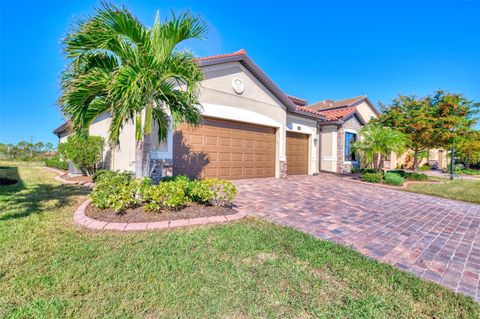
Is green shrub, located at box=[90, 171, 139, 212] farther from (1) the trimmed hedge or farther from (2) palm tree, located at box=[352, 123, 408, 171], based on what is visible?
(2) palm tree, located at box=[352, 123, 408, 171]

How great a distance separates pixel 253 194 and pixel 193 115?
11.1 ft

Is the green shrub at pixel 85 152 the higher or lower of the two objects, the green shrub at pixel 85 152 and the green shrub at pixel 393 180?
the higher

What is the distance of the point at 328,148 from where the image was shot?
16.6m

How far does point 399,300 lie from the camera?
232cm

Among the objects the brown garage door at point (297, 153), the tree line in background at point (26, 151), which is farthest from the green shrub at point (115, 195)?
the tree line in background at point (26, 151)

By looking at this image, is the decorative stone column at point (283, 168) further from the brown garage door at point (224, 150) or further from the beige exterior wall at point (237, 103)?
the brown garage door at point (224, 150)

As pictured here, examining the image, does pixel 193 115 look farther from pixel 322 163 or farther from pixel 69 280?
pixel 322 163

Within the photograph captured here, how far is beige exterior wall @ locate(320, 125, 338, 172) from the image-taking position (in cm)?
1630

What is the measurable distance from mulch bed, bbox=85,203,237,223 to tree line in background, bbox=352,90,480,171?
10.9 metres

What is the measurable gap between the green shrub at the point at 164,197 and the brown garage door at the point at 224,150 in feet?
12.7

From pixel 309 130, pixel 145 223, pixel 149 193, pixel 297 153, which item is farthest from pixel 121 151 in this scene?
pixel 309 130

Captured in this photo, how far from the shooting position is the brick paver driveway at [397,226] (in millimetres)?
3066

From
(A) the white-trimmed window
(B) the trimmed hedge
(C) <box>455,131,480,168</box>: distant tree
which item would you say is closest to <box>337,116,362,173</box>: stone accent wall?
(A) the white-trimmed window

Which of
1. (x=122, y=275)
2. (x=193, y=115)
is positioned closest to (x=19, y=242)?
(x=122, y=275)
